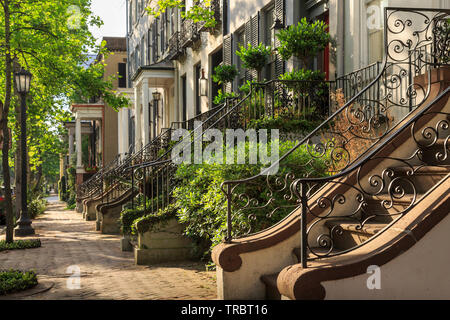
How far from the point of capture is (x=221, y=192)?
7438mm

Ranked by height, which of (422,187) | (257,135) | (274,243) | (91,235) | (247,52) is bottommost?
(91,235)

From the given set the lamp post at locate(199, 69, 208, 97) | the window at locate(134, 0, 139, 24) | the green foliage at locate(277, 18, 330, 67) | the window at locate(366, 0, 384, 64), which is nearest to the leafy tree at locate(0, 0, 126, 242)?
the lamp post at locate(199, 69, 208, 97)

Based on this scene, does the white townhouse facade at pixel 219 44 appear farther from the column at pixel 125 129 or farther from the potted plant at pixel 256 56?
the potted plant at pixel 256 56

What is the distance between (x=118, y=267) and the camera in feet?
30.4

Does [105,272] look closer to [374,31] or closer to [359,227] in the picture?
[359,227]

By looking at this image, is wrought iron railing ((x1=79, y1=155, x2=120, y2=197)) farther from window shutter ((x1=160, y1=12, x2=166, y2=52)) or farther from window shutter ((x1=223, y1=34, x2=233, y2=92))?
window shutter ((x1=223, y1=34, x2=233, y2=92))

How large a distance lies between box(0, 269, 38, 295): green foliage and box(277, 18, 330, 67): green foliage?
6228 millimetres

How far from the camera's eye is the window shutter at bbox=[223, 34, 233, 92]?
16172mm

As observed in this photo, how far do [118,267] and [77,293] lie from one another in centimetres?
220

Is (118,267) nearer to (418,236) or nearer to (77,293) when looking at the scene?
(77,293)

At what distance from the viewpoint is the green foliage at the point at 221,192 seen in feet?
23.7
